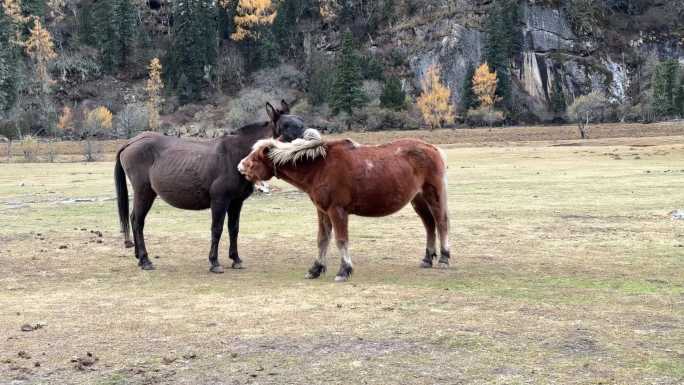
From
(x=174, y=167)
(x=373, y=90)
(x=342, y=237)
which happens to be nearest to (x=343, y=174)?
(x=342, y=237)

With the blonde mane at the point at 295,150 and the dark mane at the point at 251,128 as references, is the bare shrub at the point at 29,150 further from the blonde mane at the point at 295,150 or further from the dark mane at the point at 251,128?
the blonde mane at the point at 295,150

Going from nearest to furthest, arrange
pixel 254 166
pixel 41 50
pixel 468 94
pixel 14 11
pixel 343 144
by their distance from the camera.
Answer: pixel 254 166 < pixel 343 144 < pixel 468 94 < pixel 41 50 < pixel 14 11

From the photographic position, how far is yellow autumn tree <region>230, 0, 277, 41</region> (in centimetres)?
12425

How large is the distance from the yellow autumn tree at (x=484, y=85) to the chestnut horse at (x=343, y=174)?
9261cm

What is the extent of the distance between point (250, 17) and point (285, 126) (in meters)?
118

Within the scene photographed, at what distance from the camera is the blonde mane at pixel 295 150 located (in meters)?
10.6

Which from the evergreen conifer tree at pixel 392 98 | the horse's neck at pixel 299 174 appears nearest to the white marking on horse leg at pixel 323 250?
the horse's neck at pixel 299 174

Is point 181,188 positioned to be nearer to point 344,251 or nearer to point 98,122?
point 344,251

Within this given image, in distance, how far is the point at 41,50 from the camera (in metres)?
113

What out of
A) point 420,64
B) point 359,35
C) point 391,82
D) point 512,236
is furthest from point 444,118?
point 512,236

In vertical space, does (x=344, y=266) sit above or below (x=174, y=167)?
below

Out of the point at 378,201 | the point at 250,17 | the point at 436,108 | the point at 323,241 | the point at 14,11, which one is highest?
the point at 14,11

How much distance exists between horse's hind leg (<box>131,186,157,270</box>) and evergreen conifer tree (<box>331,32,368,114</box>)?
8625 cm

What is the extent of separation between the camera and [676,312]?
7.90m
